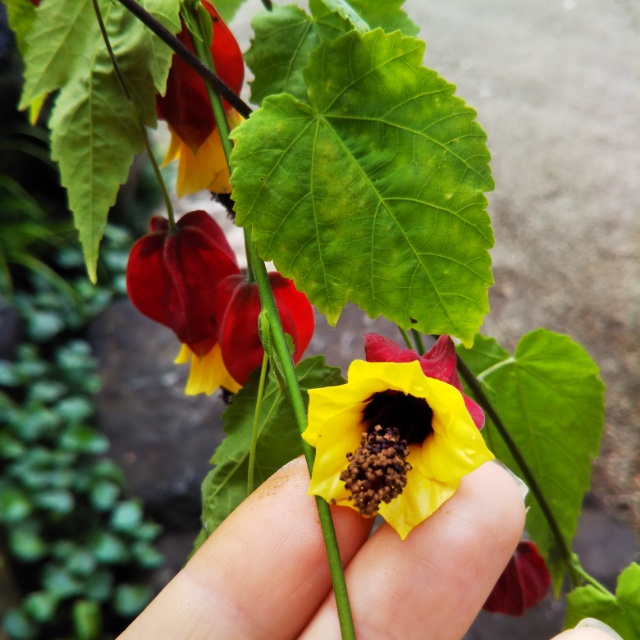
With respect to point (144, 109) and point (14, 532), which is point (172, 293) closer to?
point (144, 109)

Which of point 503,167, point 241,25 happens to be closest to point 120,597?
point 503,167

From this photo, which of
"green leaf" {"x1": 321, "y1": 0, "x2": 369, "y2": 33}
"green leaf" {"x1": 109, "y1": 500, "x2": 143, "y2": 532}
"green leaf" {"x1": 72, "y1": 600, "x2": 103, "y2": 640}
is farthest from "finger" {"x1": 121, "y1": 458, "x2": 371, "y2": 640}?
"green leaf" {"x1": 109, "y1": 500, "x2": 143, "y2": 532}

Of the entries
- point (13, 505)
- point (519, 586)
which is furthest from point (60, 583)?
point (519, 586)

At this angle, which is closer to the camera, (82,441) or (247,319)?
(247,319)

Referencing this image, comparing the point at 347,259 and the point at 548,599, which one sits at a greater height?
the point at 347,259

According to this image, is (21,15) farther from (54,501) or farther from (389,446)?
(54,501)

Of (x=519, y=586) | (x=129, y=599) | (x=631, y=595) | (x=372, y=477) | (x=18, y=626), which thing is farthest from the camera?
(x=129, y=599)
